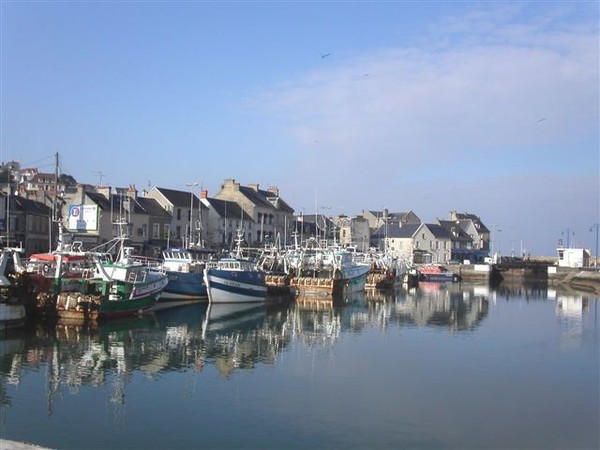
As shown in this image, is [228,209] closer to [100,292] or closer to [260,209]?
[260,209]

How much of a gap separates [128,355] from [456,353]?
13.4 m

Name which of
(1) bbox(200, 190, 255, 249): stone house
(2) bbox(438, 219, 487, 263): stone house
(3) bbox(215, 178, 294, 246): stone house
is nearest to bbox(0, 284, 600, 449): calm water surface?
(1) bbox(200, 190, 255, 249): stone house

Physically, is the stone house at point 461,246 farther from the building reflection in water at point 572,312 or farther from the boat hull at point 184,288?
the boat hull at point 184,288

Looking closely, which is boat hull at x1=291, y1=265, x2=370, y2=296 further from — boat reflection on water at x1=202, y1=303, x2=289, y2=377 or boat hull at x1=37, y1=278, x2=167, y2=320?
boat hull at x1=37, y1=278, x2=167, y2=320

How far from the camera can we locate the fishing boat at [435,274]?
89625 mm

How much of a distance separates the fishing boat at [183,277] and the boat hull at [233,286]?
1.22 meters

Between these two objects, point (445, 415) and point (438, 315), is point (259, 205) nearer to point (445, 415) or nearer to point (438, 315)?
point (438, 315)

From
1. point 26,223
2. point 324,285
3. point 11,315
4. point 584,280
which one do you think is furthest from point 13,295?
point 584,280

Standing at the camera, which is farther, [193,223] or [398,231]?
[398,231]

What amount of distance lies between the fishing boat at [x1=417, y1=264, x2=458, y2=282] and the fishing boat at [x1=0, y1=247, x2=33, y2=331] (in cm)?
6513

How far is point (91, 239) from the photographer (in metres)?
61.2

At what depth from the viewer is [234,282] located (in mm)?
Result: 45875

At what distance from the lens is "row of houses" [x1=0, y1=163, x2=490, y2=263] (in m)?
59.0

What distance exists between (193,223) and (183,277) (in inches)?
1170
